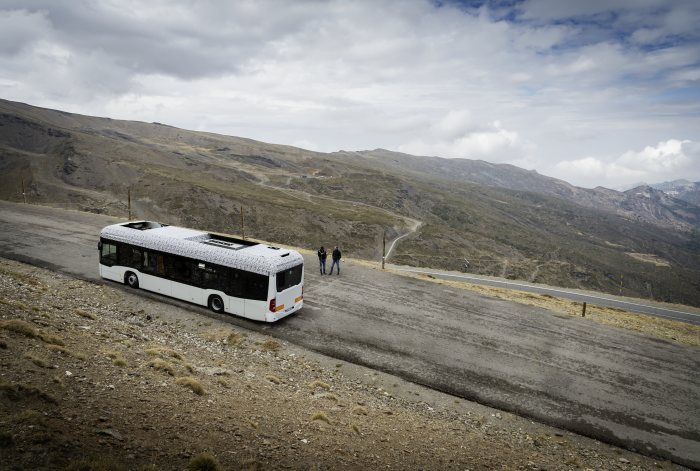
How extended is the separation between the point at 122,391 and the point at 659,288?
575 ft

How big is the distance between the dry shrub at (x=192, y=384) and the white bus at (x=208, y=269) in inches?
275

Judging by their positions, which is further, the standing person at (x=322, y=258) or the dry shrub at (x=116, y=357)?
the standing person at (x=322, y=258)

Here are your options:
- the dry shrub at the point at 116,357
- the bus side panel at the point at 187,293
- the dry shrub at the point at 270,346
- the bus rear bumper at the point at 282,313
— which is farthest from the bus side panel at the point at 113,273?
the dry shrub at the point at 116,357

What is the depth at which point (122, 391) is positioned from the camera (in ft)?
31.6

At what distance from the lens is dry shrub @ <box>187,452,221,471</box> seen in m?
7.29

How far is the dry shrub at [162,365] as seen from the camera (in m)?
11.4

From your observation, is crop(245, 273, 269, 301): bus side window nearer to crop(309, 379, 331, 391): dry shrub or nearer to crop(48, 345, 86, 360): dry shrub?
crop(309, 379, 331, 391): dry shrub

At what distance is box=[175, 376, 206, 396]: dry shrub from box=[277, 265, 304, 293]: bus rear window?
747cm

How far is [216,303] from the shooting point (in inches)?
742

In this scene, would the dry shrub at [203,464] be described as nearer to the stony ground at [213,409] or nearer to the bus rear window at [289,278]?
the stony ground at [213,409]

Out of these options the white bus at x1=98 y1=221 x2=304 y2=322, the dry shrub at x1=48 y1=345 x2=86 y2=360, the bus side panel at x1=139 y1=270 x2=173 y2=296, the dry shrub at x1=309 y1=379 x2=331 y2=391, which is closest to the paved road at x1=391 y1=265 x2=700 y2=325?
the white bus at x1=98 y1=221 x2=304 y2=322

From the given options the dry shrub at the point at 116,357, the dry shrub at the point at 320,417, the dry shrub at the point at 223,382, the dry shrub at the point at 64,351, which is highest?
the dry shrub at the point at 64,351

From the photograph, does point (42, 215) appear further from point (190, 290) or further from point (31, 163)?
point (31, 163)

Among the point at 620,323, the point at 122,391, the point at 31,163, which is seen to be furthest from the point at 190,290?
the point at 31,163
